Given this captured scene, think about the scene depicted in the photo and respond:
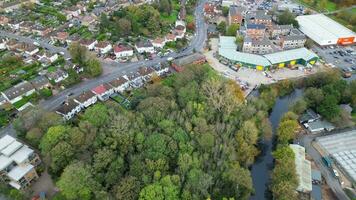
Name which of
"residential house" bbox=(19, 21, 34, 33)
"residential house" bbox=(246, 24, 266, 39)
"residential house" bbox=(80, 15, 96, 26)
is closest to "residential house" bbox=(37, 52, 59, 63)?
"residential house" bbox=(19, 21, 34, 33)

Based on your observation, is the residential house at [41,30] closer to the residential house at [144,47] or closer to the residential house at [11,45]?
the residential house at [11,45]

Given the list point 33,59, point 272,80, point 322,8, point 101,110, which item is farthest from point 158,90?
point 322,8

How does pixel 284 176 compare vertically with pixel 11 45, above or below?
below

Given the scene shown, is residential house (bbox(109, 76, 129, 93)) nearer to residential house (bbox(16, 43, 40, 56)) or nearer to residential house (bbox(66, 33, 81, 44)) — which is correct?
residential house (bbox(66, 33, 81, 44))

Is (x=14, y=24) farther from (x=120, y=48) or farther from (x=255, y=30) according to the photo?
(x=255, y=30)

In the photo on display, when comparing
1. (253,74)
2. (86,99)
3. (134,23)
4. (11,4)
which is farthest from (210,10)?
(11,4)

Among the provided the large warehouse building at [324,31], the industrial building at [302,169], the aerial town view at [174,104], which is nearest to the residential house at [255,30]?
the aerial town view at [174,104]

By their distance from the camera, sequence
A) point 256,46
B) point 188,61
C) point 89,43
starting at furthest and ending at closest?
point 89,43, point 256,46, point 188,61
